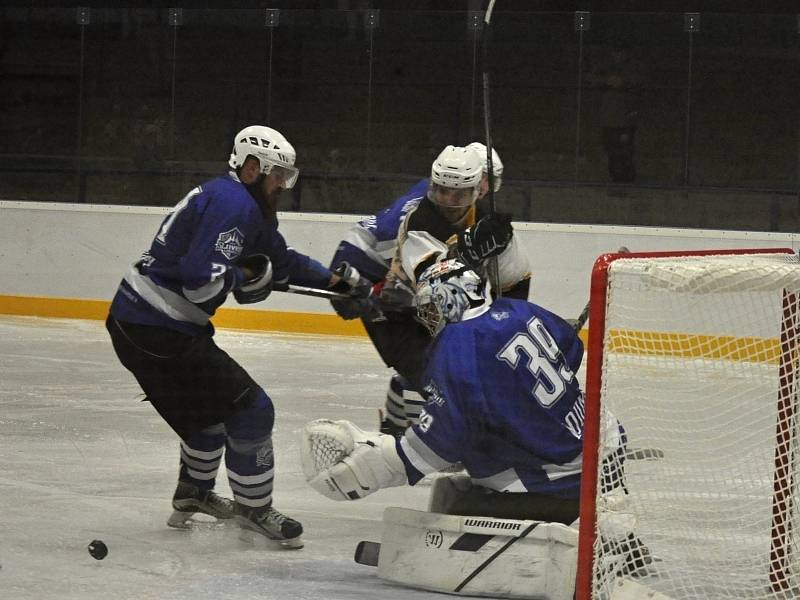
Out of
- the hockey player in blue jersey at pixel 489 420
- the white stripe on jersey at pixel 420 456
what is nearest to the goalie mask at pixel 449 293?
the hockey player in blue jersey at pixel 489 420

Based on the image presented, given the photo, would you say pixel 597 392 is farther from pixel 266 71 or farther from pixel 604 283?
pixel 266 71

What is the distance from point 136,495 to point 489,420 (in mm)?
1482

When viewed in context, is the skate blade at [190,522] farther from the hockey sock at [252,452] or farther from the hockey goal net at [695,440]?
the hockey goal net at [695,440]

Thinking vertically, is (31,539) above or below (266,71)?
below

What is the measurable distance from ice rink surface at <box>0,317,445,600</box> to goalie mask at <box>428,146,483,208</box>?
887mm

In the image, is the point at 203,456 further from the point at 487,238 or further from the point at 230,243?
the point at 487,238

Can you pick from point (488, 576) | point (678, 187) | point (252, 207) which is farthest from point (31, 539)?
point (678, 187)

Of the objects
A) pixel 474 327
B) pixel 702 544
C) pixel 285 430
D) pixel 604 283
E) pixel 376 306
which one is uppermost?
pixel 604 283

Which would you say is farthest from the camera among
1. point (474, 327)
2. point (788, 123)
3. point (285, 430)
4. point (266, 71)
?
point (266, 71)

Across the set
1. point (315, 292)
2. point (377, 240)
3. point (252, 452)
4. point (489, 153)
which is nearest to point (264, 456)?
point (252, 452)

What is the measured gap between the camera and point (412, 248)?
3.90 metres

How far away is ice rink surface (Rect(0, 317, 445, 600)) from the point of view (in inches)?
122

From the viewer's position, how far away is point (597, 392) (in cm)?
253

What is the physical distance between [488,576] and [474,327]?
20.7 inches
